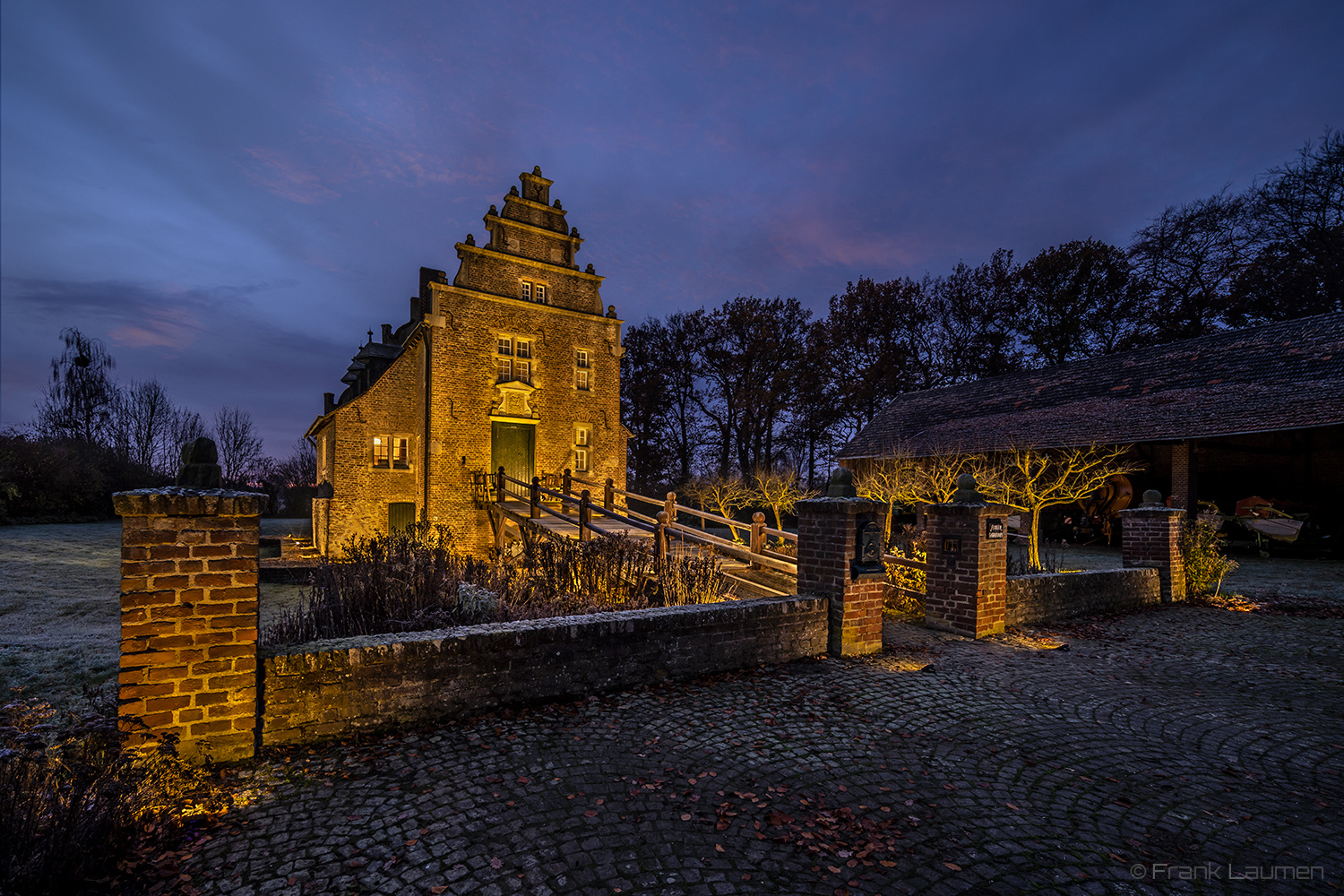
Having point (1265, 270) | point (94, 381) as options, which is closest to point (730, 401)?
point (1265, 270)

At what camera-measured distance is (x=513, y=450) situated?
17.4 m

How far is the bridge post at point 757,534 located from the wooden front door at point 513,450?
9.07m

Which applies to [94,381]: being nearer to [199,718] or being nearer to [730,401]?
[730,401]

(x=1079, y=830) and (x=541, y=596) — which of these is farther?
(x=541, y=596)

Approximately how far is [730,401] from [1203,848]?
30526 millimetres

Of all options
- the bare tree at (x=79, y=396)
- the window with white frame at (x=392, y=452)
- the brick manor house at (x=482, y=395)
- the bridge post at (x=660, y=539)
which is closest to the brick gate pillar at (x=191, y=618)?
the bridge post at (x=660, y=539)

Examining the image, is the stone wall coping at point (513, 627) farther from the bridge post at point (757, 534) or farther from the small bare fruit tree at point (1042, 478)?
the bridge post at point (757, 534)

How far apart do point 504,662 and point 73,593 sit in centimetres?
1006

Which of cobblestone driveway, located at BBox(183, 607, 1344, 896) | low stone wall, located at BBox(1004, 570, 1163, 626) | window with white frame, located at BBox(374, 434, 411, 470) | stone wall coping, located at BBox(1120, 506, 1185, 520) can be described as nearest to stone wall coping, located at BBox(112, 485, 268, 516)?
cobblestone driveway, located at BBox(183, 607, 1344, 896)

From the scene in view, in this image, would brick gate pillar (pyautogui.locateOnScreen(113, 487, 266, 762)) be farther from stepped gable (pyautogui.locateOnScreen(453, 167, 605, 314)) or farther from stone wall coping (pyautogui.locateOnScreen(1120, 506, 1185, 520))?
stepped gable (pyautogui.locateOnScreen(453, 167, 605, 314))

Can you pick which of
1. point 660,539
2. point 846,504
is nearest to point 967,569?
point 846,504

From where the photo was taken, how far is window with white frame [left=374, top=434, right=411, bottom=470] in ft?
54.2

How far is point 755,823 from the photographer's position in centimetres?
266

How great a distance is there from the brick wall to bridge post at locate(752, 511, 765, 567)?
3587 millimetres
